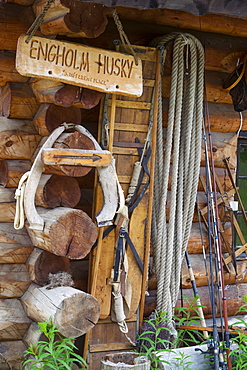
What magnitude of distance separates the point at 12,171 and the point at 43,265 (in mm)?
628

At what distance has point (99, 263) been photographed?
3.40 metres

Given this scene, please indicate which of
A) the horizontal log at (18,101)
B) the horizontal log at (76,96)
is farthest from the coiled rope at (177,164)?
the horizontal log at (18,101)

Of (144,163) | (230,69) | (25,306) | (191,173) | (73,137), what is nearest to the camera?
(73,137)

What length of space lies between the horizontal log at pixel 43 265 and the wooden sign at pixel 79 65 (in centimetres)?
107

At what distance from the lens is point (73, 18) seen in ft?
9.29

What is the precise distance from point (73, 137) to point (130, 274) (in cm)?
108

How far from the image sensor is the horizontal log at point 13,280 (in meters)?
3.30

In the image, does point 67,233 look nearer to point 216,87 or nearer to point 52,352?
point 52,352

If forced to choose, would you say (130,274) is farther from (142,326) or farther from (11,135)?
(11,135)

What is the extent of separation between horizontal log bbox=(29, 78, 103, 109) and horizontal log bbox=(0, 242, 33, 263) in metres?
0.94

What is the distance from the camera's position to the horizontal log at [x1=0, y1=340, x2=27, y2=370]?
3.28 m

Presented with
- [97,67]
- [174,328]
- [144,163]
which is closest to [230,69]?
[144,163]

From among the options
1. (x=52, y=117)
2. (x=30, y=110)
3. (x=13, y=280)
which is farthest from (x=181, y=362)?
(x=30, y=110)

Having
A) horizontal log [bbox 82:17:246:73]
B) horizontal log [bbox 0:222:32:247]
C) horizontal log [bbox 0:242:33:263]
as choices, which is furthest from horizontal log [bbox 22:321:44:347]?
horizontal log [bbox 82:17:246:73]
